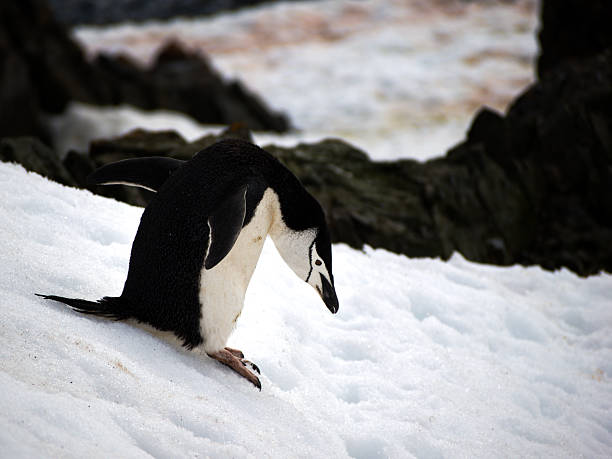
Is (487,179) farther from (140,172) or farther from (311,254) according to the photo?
(140,172)

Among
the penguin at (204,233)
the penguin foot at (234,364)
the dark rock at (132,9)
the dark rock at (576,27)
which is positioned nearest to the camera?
the penguin at (204,233)

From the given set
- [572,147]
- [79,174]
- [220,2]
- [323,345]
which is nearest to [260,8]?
[220,2]

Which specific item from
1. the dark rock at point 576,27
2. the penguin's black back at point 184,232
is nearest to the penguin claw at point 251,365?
the penguin's black back at point 184,232

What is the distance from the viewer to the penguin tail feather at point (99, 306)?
2477 millimetres

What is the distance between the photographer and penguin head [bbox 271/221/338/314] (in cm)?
275

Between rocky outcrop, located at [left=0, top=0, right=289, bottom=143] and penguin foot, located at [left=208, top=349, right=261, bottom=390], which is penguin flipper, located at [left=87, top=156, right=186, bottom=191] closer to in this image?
penguin foot, located at [left=208, top=349, right=261, bottom=390]

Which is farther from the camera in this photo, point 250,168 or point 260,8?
point 260,8

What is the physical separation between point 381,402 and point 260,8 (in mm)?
22186

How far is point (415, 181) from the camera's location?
244 inches

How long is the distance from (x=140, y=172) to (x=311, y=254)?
2.45 feet

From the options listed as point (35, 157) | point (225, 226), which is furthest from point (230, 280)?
point (35, 157)

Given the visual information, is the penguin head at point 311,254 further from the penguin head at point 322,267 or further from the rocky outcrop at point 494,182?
the rocky outcrop at point 494,182

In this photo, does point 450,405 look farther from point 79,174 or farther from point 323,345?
point 79,174

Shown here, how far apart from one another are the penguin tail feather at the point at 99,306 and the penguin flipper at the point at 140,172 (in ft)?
1.54
